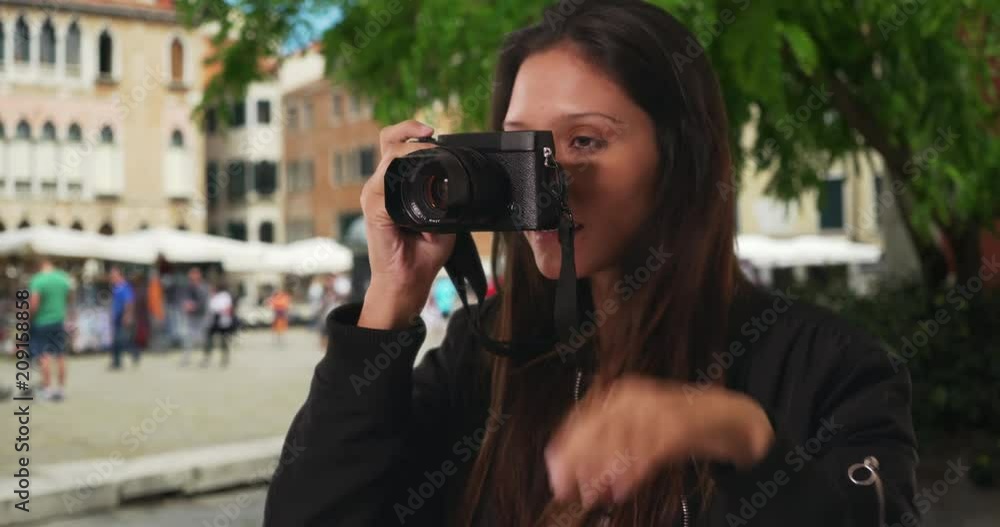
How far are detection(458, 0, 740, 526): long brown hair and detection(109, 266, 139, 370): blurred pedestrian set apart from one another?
48.1 ft

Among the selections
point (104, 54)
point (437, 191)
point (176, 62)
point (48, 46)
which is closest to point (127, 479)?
point (437, 191)

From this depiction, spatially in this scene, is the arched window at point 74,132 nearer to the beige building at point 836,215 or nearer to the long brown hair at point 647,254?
the beige building at point 836,215

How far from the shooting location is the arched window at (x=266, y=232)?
46.1m

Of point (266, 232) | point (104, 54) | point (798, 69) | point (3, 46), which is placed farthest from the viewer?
point (266, 232)

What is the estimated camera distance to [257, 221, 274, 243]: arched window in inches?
1816

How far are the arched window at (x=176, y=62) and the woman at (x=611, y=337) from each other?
84.0ft

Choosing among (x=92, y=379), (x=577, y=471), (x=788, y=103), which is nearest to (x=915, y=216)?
(x=788, y=103)

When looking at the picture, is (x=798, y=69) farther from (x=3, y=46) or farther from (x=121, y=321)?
(x=3, y=46)

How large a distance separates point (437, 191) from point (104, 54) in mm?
25113

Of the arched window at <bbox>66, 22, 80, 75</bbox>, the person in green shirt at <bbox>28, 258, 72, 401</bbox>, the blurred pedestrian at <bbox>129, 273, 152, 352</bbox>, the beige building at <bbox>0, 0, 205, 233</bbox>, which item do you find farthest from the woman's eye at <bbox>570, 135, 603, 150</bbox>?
the arched window at <bbox>66, 22, 80, 75</bbox>

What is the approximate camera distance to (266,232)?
4634 cm

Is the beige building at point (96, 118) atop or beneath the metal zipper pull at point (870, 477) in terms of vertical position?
atop

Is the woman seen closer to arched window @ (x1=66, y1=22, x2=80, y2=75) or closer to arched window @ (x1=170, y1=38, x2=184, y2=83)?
arched window @ (x1=66, y1=22, x2=80, y2=75)

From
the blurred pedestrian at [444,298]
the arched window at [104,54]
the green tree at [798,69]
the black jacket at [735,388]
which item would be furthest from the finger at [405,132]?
the arched window at [104,54]
